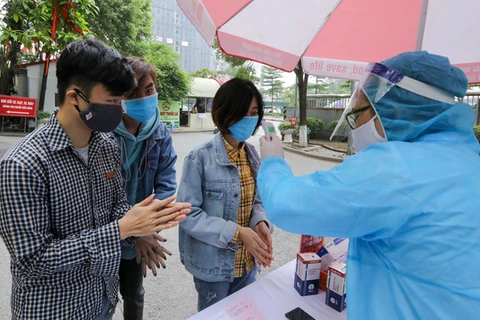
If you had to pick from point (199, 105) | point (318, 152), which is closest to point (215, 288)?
point (318, 152)

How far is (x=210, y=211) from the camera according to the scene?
1626mm

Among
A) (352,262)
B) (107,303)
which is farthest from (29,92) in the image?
(352,262)

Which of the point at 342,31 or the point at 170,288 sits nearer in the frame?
the point at 342,31

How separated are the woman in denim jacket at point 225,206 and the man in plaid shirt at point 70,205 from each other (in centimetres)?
39

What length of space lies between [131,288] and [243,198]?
36.6 inches

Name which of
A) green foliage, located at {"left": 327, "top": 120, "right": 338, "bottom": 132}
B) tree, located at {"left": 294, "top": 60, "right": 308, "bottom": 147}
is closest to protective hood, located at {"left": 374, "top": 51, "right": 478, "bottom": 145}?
tree, located at {"left": 294, "top": 60, "right": 308, "bottom": 147}

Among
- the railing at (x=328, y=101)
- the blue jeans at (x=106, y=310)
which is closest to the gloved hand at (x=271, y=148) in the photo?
the blue jeans at (x=106, y=310)

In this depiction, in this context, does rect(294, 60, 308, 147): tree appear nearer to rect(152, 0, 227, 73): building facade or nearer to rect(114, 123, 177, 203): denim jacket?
rect(114, 123, 177, 203): denim jacket

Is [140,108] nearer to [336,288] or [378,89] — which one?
[378,89]

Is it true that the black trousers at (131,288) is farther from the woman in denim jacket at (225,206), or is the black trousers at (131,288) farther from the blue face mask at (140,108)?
the blue face mask at (140,108)

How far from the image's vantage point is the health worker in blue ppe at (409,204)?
0.73 m

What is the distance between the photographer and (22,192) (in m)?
1.00

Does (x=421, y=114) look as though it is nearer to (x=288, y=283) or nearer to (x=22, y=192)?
(x=288, y=283)

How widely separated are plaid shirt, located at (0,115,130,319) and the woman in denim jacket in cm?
48
